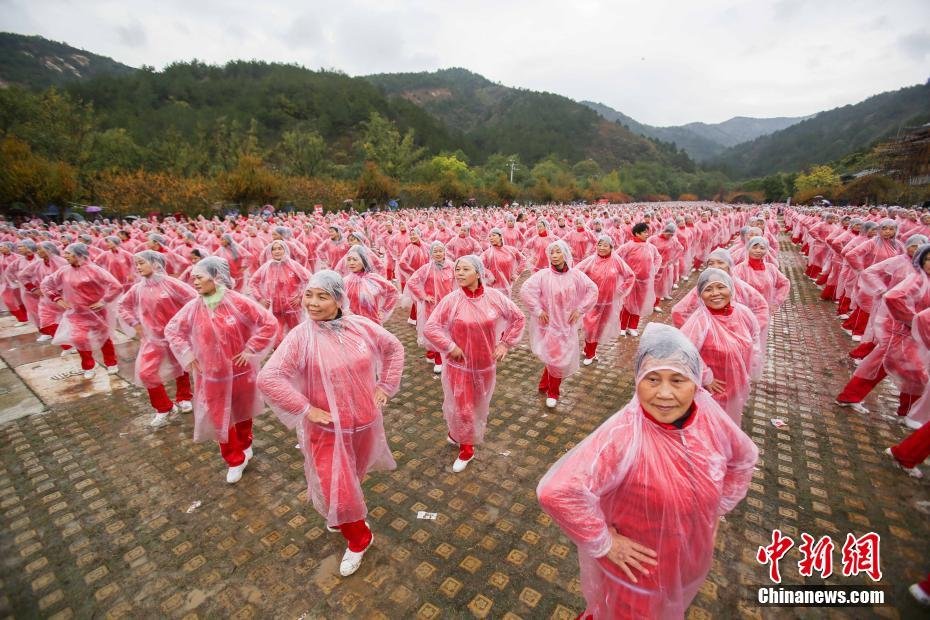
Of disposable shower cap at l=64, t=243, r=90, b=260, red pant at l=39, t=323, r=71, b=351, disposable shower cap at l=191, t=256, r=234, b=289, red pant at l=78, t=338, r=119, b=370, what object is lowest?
red pant at l=39, t=323, r=71, b=351

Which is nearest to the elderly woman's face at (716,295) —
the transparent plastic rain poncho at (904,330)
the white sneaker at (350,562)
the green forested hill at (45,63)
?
the transparent plastic rain poncho at (904,330)

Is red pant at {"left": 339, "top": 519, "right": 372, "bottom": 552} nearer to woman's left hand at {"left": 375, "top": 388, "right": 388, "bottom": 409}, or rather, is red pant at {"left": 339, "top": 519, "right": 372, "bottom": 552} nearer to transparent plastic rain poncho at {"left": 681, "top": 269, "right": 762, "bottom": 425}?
woman's left hand at {"left": 375, "top": 388, "right": 388, "bottom": 409}

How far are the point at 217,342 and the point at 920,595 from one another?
535cm

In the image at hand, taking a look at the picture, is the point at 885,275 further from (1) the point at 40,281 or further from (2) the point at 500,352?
(1) the point at 40,281

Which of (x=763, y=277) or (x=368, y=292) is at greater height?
(x=763, y=277)

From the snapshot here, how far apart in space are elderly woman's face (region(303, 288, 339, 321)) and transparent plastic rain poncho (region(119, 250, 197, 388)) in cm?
279

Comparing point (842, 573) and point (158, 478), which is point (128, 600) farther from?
point (842, 573)

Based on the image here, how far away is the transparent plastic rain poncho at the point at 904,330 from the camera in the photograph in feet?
13.3

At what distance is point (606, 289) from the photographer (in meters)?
5.93

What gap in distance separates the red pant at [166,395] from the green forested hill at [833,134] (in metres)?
106

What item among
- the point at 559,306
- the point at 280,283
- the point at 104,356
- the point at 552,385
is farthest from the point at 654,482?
the point at 104,356

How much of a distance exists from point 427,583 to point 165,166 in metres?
53.9

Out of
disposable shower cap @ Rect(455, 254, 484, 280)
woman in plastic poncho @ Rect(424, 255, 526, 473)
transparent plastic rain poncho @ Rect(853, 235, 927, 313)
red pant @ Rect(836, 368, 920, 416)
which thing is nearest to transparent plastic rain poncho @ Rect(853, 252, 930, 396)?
red pant @ Rect(836, 368, 920, 416)

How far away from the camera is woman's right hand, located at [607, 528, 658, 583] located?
1647 mm
